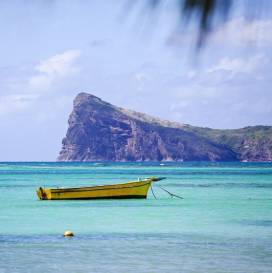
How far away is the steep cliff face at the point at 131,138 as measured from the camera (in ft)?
559

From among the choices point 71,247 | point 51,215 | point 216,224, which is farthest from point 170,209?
point 71,247

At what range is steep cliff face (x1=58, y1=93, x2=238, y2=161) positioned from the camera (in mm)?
170500

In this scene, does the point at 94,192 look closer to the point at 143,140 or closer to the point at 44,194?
the point at 44,194

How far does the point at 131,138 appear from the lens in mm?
192500

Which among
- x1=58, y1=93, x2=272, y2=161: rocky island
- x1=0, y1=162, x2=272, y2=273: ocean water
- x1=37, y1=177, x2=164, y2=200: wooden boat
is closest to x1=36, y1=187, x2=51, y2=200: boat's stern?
x1=37, y1=177, x2=164, y2=200: wooden boat

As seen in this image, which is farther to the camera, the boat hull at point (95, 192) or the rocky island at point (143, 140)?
the rocky island at point (143, 140)

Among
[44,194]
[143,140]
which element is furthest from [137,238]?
[143,140]

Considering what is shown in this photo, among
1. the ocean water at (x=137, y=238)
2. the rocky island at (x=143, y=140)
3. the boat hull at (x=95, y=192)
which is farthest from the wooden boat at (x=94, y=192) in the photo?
the rocky island at (x=143, y=140)

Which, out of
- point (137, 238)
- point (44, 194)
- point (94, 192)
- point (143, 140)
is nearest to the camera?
point (137, 238)

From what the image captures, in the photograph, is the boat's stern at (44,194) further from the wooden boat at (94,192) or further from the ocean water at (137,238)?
the ocean water at (137,238)

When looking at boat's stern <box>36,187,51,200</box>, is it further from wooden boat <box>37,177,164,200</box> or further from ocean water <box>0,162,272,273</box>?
ocean water <box>0,162,272,273</box>

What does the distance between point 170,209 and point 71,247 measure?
17006 mm

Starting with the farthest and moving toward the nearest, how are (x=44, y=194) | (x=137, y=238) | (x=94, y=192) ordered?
(x=44, y=194) < (x=94, y=192) < (x=137, y=238)

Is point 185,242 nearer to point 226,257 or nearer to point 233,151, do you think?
point 226,257
